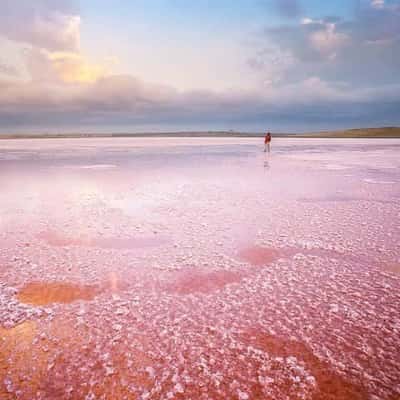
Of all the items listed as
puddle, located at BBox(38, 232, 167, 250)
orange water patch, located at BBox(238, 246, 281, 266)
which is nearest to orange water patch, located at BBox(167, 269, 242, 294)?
orange water patch, located at BBox(238, 246, 281, 266)

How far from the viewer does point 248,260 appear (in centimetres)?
463

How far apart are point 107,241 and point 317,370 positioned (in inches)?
164

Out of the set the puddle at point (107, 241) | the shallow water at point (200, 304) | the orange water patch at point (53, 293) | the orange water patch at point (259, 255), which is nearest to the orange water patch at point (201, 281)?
the shallow water at point (200, 304)

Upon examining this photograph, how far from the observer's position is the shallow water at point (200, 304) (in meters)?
2.34

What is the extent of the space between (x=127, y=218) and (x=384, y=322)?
545 centimetres

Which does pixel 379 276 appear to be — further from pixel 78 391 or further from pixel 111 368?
pixel 78 391

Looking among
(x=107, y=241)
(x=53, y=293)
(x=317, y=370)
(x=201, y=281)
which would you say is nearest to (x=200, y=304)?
(x=201, y=281)

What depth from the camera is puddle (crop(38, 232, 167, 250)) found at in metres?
5.26

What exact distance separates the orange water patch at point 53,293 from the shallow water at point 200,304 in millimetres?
23

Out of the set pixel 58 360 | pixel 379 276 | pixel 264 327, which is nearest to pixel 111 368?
pixel 58 360

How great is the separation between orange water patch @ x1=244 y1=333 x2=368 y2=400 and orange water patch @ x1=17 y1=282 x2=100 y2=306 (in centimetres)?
208

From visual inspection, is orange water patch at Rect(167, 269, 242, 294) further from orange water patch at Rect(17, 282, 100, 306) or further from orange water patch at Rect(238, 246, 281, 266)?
orange water patch at Rect(17, 282, 100, 306)

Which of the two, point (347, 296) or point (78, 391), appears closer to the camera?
point (78, 391)

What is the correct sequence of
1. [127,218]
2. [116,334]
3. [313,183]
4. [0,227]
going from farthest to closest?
[313,183] → [127,218] → [0,227] → [116,334]
